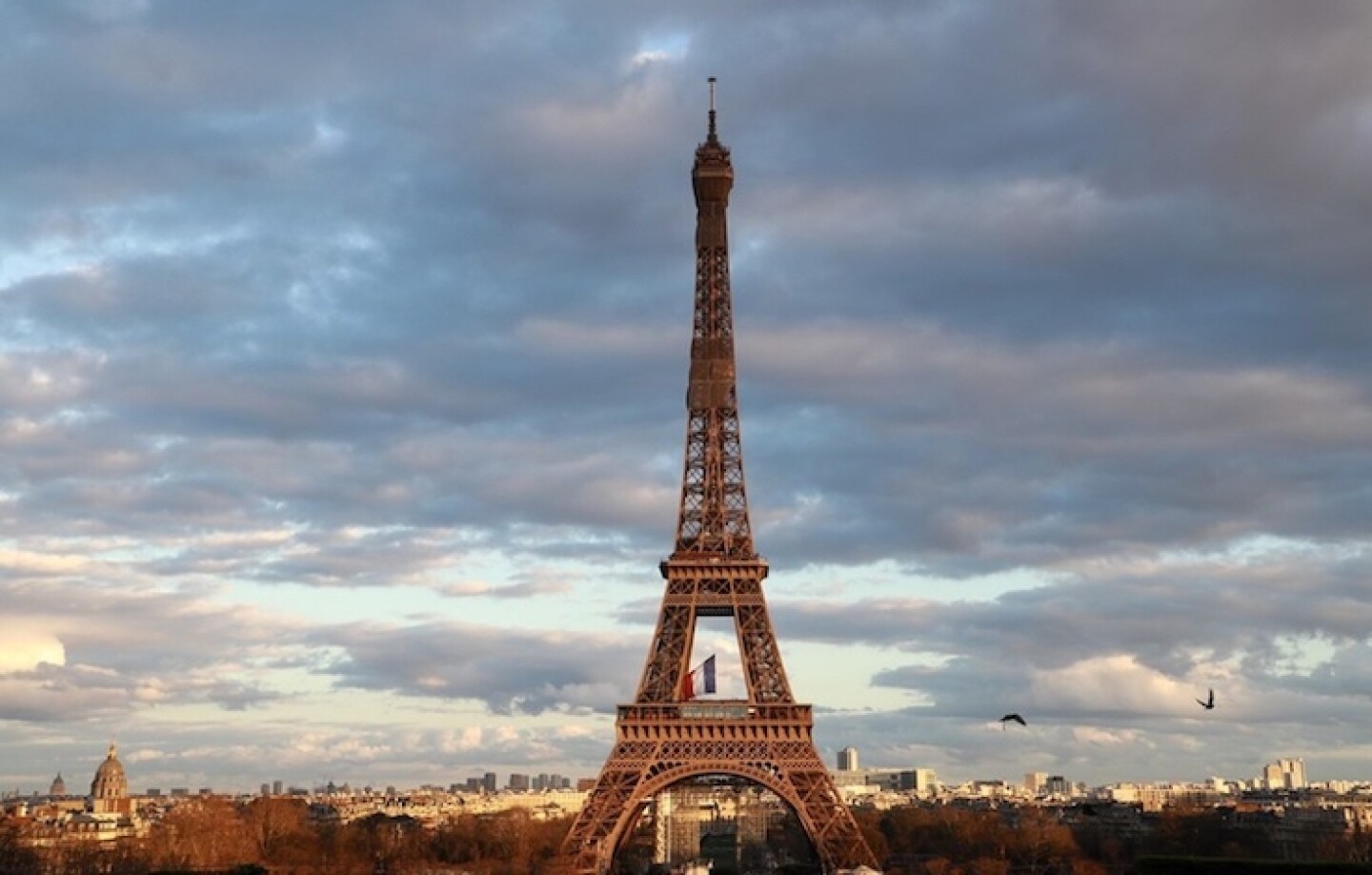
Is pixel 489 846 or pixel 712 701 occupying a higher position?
pixel 712 701

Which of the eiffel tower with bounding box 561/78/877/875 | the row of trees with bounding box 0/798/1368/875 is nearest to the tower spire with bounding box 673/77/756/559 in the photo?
the eiffel tower with bounding box 561/78/877/875

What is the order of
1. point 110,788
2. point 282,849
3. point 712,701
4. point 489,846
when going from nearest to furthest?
point 712,701 → point 282,849 → point 489,846 → point 110,788

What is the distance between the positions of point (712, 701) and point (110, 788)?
416 ft

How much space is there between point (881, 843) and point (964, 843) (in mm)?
5933

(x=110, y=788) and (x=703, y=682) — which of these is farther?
(x=110, y=788)

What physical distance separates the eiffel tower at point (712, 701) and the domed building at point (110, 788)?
380ft

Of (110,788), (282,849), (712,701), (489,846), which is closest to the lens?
(712,701)

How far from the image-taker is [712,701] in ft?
280

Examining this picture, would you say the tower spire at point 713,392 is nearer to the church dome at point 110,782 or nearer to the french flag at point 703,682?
the french flag at point 703,682

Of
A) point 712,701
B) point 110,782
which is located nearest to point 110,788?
point 110,782

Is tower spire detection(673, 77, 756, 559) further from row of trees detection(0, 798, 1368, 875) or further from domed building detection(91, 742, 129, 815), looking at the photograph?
domed building detection(91, 742, 129, 815)

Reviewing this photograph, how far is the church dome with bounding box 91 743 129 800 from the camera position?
189125 millimetres

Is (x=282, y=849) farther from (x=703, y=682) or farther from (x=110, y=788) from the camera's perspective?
(x=110, y=788)

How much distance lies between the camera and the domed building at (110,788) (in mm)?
185050
